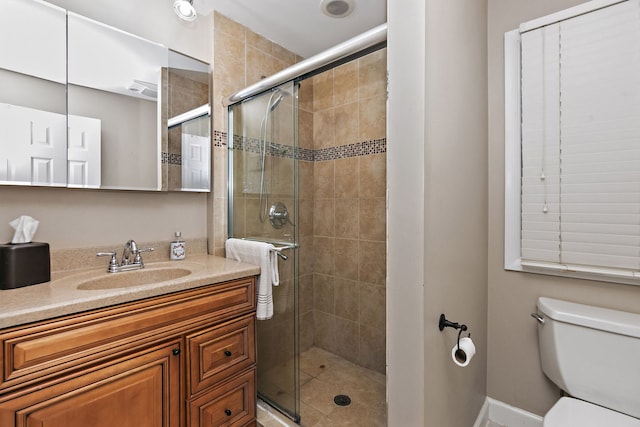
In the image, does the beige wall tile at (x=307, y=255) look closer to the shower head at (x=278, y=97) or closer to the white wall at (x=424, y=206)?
the shower head at (x=278, y=97)

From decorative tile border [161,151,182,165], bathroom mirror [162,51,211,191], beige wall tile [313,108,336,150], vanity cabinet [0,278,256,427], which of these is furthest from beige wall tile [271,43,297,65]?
vanity cabinet [0,278,256,427]

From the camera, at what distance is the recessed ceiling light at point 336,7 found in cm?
169

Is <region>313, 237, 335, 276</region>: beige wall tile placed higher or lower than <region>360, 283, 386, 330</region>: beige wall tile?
higher

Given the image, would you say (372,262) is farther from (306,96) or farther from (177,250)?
(306,96)

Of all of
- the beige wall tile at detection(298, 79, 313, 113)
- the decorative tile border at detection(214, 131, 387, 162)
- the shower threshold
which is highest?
the beige wall tile at detection(298, 79, 313, 113)

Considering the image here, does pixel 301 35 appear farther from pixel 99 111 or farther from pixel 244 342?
pixel 244 342

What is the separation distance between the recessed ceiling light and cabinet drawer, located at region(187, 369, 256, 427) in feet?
6.86

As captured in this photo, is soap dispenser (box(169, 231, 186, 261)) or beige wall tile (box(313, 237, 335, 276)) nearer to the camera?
soap dispenser (box(169, 231, 186, 261))

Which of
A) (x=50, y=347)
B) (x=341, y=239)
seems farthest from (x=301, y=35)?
(x=50, y=347)

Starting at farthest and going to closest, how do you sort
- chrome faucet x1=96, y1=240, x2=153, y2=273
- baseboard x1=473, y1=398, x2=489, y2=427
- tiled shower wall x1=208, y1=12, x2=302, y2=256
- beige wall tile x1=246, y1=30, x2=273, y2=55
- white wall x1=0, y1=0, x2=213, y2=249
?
beige wall tile x1=246, y1=30, x2=273, y2=55, tiled shower wall x1=208, y1=12, x2=302, y2=256, baseboard x1=473, y1=398, x2=489, y2=427, chrome faucet x1=96, y1=240, x2=153, y2=273, white wall x1=0, y1=0, x2=213, y2=249

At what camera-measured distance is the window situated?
1.26 metres

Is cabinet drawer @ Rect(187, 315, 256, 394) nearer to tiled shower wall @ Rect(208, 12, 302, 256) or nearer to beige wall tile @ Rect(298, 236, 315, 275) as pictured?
tiled shower wall @ Rect(208, 12, 302, 256)

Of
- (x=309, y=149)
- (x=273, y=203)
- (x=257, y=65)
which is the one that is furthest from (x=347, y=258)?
(x=257, y=65)

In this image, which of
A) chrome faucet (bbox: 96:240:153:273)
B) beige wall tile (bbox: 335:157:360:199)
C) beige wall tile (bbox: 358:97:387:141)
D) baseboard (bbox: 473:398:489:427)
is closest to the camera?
chrome faucet (bbox: 96:240:153:273)
